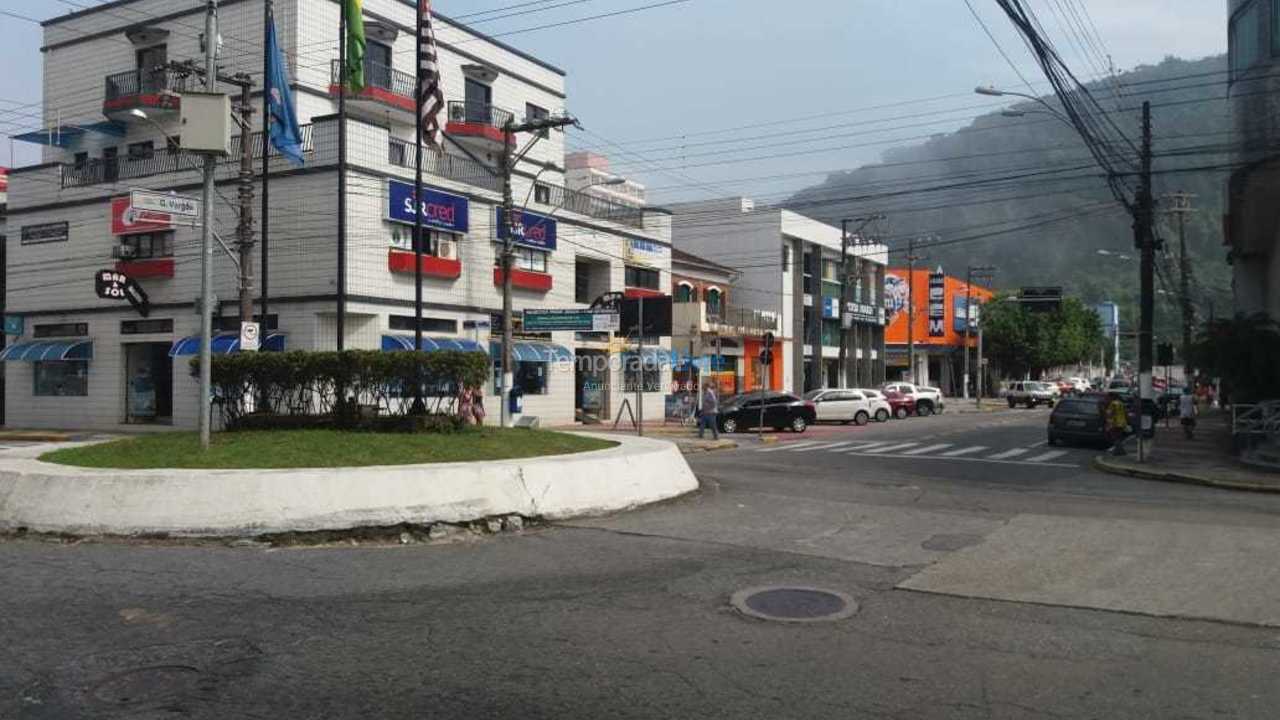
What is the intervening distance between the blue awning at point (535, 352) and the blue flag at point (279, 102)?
432 inches

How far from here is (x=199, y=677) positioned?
536 centimetres

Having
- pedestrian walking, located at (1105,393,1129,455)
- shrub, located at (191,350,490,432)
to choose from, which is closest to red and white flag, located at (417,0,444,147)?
shrub, located at (191,350,490,432)

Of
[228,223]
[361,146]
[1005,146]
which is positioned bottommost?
[228,223]

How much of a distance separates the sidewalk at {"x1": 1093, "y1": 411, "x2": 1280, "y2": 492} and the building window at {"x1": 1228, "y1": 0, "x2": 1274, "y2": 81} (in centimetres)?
1016

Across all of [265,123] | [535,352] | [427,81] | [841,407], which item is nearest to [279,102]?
[265,123]

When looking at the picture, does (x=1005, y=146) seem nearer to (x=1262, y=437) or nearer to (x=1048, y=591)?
(x=1262, y=437)

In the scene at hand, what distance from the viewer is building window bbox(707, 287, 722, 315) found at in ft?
161

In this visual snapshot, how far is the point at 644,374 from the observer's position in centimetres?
4175

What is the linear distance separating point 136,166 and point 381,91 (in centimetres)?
907

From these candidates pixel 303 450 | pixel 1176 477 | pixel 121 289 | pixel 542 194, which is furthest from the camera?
pixel 542 194

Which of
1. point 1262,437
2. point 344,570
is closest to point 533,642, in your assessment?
point 344,570

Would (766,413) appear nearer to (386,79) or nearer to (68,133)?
(386,79)

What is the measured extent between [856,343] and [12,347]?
1882 inches

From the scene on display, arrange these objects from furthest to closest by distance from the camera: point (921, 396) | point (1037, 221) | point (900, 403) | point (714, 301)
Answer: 1. point (1037, 221)
2. point (714, 301)
3. point (921, 396)
4. point (900, 403)
